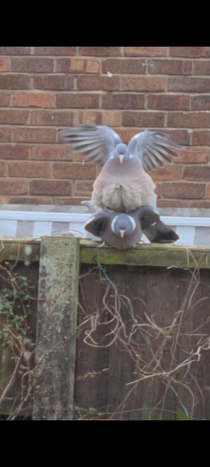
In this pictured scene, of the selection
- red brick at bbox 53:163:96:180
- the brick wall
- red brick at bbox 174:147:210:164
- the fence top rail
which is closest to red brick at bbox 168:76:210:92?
the brick wall

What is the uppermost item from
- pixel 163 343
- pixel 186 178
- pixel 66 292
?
pixel 186 178

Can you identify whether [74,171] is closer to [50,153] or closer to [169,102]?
[50,153]

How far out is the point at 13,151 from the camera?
5516mm

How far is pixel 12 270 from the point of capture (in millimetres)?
3963

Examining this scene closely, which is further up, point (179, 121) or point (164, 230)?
point (179, 121)

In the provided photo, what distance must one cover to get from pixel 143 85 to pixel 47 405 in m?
2.51

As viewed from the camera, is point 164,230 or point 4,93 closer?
point 164,230

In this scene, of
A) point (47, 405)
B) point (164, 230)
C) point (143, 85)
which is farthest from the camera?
point (143, 85)

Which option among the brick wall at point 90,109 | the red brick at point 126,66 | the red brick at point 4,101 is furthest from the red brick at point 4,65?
the red brick at point 126,66

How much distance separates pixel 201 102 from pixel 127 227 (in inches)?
71.0

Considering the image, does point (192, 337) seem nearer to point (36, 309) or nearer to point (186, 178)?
point (36, 309)

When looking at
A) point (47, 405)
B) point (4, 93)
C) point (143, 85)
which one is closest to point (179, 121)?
point (143, 85)

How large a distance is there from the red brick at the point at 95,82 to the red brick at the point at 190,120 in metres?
0.49

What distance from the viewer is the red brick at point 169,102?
17.8 ft
